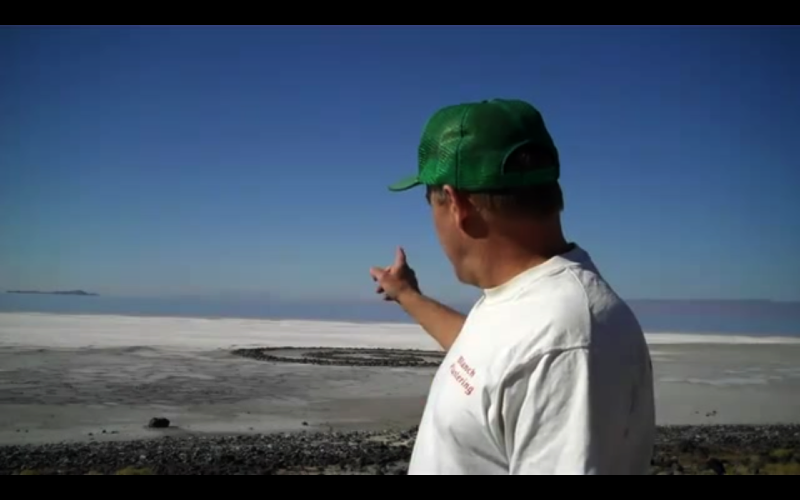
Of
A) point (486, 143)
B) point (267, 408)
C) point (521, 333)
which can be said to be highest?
point (486, 143)

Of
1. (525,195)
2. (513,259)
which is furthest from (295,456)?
(525,195)

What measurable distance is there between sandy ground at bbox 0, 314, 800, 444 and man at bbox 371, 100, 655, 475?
453 inches

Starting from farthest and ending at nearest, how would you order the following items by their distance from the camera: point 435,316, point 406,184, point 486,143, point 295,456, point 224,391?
1. point 224,391
2. point 295,456
3. point 435,316
4. point 406,184
5. point 486,143

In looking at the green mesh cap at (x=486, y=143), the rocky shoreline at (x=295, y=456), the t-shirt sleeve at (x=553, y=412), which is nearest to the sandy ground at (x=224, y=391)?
the rocky shoreline at (x=295, y=456)

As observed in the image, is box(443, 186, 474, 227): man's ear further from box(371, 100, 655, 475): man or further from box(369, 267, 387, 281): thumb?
box(369, 267, 387, 281): thumb

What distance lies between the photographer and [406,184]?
2.31 m

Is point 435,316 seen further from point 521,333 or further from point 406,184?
point 521,333

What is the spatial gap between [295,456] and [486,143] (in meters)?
8.92

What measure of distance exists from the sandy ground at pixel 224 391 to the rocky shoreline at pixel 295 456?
4.12ft

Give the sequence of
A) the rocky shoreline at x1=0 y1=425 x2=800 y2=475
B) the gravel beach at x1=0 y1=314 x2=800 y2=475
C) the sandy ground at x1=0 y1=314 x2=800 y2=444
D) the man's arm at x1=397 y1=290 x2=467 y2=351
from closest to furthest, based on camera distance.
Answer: the man's arm at x1=397 y1=290 x2=467 y2=351, the rocky shoreline at x1=0 y1=425 x2=800 y2=475, the gravel beach at x1=0 y1=314 x2=800 y2=475, the sandy ground at x1=0 y1=314 x2=800 y2=444

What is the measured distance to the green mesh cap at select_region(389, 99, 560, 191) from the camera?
6.20ft

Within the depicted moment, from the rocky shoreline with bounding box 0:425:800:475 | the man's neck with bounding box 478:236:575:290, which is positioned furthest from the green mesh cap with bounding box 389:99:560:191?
the rocky shoreline with bounding box 0:425:800:475

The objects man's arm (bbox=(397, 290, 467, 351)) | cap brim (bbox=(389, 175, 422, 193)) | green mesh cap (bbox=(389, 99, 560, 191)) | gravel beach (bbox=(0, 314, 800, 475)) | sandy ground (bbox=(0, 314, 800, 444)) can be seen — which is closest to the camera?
green mesh cap (bbox=(389, 99, 560, 191))
